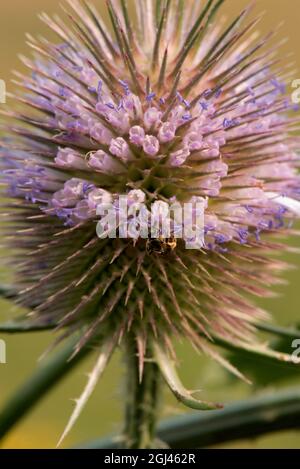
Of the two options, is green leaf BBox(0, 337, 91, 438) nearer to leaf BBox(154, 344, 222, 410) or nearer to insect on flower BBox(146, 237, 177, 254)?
leaf BBox(154, 344, 222, 410)

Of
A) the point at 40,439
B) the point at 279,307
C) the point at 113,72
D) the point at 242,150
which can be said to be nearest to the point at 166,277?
the point at 242,150

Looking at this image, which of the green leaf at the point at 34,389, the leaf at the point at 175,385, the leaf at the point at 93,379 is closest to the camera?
the leaf at the point at 175,385

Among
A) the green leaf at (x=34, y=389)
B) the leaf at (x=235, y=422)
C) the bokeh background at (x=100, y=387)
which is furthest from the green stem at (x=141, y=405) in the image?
the green leaf at (x=34, y=389)

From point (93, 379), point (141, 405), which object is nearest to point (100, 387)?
point (141, 405)

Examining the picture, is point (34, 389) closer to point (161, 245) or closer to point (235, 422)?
point (235, 422)

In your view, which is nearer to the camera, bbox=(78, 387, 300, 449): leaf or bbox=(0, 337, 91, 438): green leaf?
bbox=(78, 387, 300, 449): leaf

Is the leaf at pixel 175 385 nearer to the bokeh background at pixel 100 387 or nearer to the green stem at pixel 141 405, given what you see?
the green stem at pixel 141 405

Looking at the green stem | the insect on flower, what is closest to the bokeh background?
the green stem
